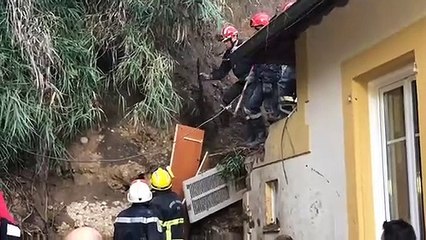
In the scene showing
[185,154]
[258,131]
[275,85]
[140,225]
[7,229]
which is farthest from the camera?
[185,154]

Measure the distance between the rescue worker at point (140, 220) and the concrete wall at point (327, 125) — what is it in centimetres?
167

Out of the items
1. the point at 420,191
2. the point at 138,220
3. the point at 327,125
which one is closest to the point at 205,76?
the point at 138,220

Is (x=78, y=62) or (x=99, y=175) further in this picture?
(x=99, y=175)

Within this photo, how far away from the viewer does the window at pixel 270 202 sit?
773 centimetres

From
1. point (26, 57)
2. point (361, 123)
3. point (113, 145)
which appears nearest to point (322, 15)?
point (361, 123)

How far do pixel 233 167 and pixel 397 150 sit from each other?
3.99 metres

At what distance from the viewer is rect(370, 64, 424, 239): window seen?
5203 mm

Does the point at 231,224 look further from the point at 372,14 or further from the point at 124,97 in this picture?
the point at 372,14

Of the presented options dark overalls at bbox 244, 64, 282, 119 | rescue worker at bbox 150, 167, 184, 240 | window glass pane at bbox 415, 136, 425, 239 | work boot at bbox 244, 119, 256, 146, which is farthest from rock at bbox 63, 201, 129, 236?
window glass pane at bbox 415, 136, 425, 239

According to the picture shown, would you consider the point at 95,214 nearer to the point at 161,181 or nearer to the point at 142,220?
the point at 161,181

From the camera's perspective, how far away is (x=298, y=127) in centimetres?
698

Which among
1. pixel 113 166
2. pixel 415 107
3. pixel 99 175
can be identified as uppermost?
pixel 113 166

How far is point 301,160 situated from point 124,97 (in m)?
3.98

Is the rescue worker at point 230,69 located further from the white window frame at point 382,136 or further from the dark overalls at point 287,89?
the white window frame at point 382,136
